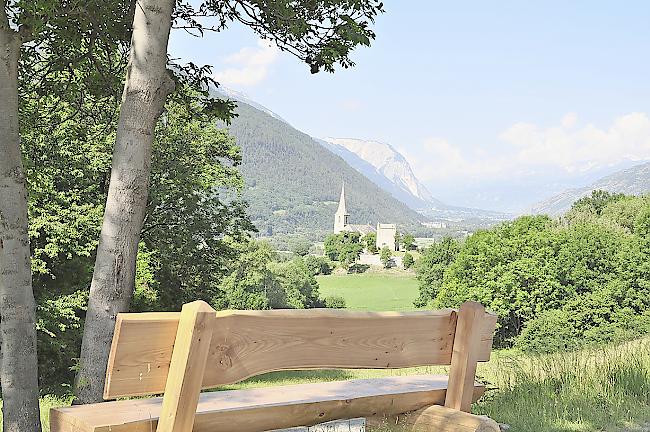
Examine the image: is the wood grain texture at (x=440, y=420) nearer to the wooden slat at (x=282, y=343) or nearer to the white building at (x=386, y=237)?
the wooden slat at (x=282, y=343)

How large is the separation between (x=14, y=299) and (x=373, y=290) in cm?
9137

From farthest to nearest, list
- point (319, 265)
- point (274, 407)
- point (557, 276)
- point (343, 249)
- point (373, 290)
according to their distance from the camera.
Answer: point (343, 249) → point (319, 265) → point (373, 290) → point (557, 276) → point (274, 407)

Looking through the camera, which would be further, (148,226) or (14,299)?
(148,226)

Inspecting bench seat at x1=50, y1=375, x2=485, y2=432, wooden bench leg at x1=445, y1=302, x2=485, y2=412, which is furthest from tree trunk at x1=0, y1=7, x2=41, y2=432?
wooden bench leg at x1=445, y1=302, x2=485, y2=412

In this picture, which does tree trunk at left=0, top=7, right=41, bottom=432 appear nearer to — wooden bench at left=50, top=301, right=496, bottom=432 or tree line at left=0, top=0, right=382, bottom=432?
tree line at left=0, top=0, right=382, bottom=432

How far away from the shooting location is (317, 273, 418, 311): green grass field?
81.7 m

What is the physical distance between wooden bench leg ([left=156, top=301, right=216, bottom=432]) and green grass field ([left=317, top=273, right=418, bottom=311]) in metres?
72.5

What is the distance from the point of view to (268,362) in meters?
2.79

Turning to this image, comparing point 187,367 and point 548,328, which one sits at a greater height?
point 187,367

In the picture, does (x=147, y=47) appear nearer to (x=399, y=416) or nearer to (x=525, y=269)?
(x=399, y=416)

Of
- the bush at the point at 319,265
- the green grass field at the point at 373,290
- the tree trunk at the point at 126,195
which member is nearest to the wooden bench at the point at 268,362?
the tree trunk at the point at 126,195

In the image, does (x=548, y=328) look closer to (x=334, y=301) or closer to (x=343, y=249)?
(x=334, y=301)

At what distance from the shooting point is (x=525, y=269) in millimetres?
47094

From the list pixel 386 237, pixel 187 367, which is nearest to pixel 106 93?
pixel 187 367
